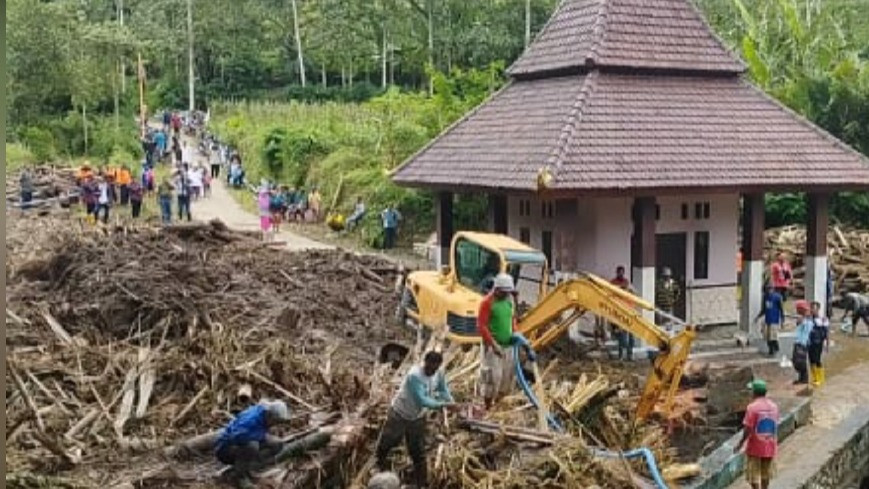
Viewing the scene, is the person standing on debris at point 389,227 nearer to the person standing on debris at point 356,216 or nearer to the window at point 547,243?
the person standing on debris at point 356,216

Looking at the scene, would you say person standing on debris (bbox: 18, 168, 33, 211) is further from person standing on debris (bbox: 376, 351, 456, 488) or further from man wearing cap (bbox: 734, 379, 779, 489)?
man wearing cap (bbox: 734, 379, 779, 489)

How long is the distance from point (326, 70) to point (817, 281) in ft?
156

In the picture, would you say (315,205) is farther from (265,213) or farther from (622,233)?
(622,233)

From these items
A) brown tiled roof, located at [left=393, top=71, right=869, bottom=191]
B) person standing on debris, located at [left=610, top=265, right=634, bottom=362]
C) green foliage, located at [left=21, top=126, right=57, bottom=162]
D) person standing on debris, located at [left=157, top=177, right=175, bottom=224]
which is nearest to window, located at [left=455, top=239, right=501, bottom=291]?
brown tiled roof, located at [left=393, top=71, right=869, bottom=191]

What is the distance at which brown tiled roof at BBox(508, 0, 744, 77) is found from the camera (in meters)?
20.4

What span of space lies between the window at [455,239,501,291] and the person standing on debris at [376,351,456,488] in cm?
598

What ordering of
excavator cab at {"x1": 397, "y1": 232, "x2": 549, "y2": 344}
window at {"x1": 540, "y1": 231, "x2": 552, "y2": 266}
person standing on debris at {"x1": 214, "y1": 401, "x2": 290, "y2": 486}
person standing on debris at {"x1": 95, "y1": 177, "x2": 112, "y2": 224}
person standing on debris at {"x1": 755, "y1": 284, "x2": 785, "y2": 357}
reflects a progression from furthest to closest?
person standing on debris at {"x1": 95, "y1": 177, "x2": 112, "y2": 224} < window at {"x1": 540, "y1": 231, "x2": 552, "y2": 266} < person standing on debris at {"x1": 755, "y1": 284, "x2": 785, "y2": 357} < excavator cab at {"x1": 397, "y1": 232, "x2": 549, "y2": 344} < person standing on debris at {"x1": 214, "y1": 401, "x2": 290, "y2": 486}

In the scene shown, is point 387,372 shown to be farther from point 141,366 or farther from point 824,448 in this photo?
point 824,448

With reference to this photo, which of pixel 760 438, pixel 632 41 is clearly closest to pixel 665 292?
pixel 632 41

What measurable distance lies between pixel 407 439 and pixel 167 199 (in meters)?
22.1

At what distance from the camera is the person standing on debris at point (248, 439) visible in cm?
981

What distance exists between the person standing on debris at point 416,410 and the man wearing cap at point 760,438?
139 inches

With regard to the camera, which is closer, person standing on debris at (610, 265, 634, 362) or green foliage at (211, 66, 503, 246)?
person standing on debris at (610, 265, 634, 362)

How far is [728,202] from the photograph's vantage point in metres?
21.0
